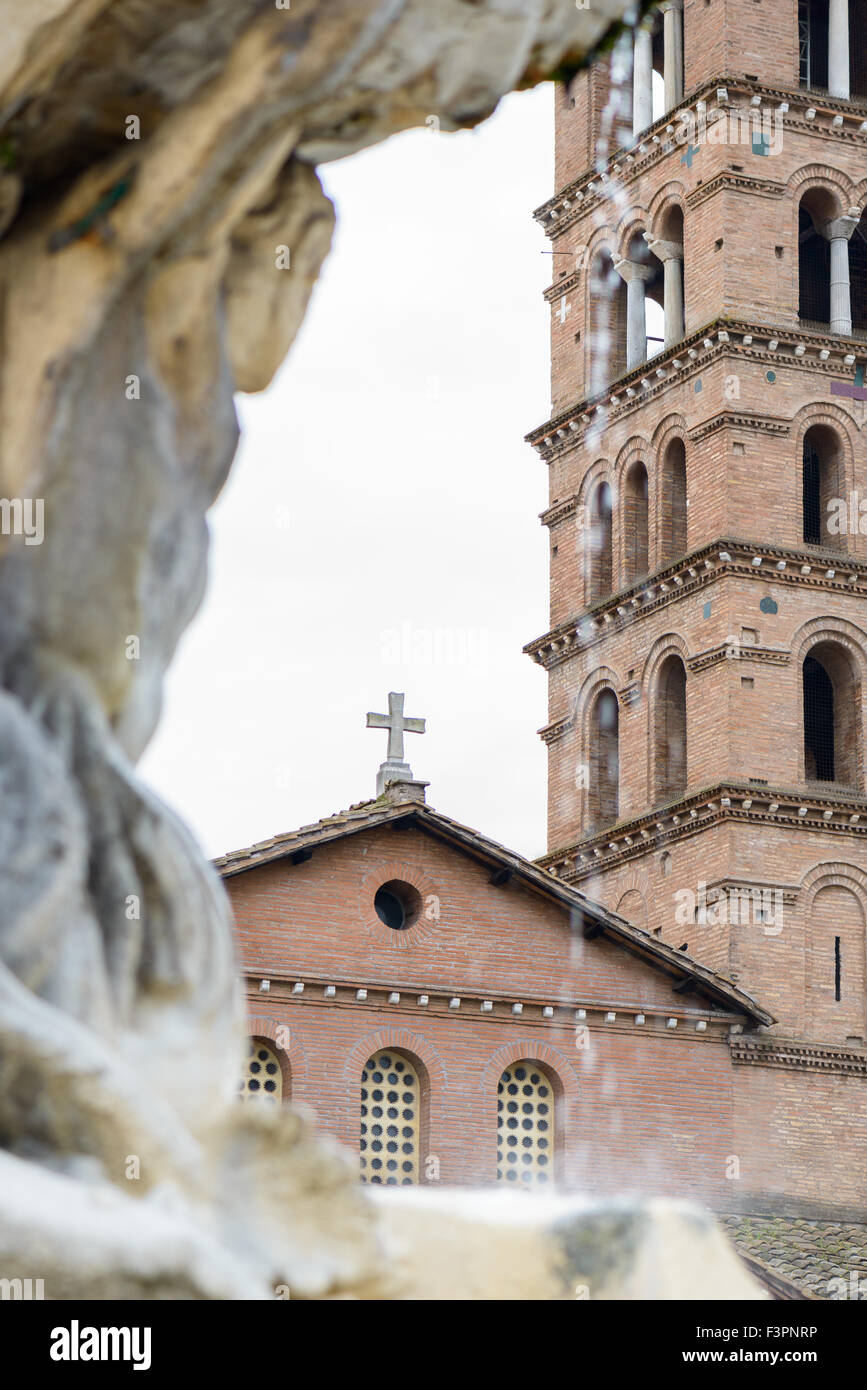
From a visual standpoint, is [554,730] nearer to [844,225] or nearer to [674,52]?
[844,225]

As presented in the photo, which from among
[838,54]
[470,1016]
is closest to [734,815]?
[470,1016]

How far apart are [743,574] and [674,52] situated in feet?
28.3

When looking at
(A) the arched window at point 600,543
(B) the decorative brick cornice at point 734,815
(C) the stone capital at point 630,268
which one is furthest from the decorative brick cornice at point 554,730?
(C) the stone capital at point 630,268

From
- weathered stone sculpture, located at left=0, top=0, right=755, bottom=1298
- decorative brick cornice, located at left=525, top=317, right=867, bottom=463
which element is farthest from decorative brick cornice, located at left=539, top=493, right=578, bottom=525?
weathered stone sculpture, located at left=0, top=0, right=755, bottom=1298

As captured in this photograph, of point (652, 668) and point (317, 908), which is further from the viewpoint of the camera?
point (652, 668)

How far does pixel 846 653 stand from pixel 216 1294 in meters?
35.2

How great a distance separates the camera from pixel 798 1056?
34.3 m

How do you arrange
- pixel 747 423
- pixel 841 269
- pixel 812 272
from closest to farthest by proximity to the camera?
pixel 747 423, pixel 841 269, pixel 812 272

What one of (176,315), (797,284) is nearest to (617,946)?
(797,284)

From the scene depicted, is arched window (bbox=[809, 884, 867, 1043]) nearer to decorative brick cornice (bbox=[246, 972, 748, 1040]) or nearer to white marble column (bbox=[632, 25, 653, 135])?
decorative brick cornice (bbox=[246, 972, 748, 1040])

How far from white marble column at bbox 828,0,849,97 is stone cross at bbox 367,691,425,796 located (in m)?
11.1

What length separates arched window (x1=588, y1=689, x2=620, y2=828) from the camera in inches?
1535

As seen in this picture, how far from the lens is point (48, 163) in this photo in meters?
3.33
